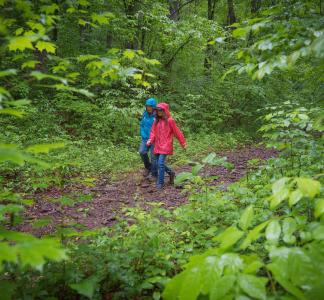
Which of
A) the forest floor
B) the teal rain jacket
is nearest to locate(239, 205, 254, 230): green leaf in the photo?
the forest floor

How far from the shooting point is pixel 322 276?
165 centimetres

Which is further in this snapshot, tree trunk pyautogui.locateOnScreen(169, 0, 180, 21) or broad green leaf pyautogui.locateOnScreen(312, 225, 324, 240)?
tree trunk pyautogui.locateOnScreen(169, 0, 180, 21)

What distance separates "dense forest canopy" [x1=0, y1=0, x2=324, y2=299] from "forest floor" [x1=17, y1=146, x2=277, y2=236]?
142mm

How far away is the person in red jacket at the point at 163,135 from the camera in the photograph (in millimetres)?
7934

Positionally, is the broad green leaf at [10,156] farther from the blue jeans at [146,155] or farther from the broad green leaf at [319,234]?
the blue jeans at [146,155]

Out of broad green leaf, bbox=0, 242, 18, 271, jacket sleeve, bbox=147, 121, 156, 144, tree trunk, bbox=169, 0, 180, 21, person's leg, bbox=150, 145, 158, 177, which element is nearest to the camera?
broad green leaf, bbox=0, 242, 18, 271

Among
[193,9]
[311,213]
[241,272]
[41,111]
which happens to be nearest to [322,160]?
[311,213]

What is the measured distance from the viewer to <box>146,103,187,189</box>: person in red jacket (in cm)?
793

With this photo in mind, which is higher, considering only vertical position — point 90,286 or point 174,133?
point 174,133

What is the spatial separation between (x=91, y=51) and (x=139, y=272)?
12.8 metres

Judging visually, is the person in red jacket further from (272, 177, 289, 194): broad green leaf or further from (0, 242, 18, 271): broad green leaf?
(0, 242, 18, 271): broad green leaf

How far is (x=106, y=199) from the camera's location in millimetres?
7621

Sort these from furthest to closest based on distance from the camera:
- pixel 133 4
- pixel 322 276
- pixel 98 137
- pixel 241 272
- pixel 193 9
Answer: pixel 193 9 < pixel 133 4 < pixel 98 137 < pixel 241 272 < pixel 322 276

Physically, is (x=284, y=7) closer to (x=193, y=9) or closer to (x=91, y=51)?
(x=91, y=51)
